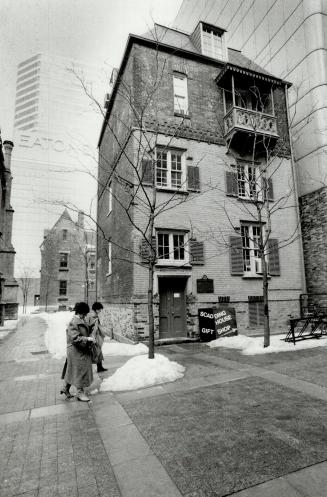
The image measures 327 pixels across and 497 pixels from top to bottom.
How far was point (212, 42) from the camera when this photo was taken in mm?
17156

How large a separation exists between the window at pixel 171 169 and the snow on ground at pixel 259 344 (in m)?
6.68

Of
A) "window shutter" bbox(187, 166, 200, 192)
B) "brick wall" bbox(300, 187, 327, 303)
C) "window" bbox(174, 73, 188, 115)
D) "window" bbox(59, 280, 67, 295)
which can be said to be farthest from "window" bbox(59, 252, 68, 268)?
"brick wall" bbox(300, 187, 327, 303)

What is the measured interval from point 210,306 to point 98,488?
10.7 metres

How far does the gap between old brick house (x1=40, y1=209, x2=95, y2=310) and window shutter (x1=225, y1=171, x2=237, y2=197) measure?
1344 inches

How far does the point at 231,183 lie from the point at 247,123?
9.65 feet

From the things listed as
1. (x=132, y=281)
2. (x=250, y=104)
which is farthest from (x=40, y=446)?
(x=250, y=104)

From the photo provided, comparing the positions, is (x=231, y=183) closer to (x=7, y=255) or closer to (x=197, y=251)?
(x=197, y=251)

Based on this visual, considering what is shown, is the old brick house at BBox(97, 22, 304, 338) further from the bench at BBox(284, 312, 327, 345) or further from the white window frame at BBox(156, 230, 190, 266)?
the bench at BBox(284, 312, 327, 345)

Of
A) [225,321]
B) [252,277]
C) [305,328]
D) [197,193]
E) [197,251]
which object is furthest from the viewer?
[252,277]

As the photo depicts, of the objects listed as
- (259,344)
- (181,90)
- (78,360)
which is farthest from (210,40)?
(78,360)

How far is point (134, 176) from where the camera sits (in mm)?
13094

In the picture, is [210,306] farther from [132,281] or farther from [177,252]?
[132,281]

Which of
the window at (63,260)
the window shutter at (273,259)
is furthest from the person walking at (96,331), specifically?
the window at (63,260)

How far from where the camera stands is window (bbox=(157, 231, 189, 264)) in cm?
1309
